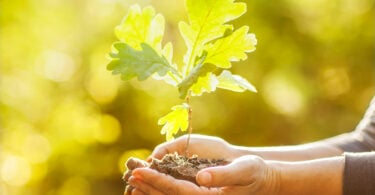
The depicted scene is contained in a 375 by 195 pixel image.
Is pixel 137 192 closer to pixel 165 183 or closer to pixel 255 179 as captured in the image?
pixel 165 183

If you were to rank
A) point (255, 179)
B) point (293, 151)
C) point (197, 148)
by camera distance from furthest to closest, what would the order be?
point (293, 151), point (197, 148), point (255, 179)

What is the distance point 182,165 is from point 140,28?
0.89 ft

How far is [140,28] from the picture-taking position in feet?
3.85

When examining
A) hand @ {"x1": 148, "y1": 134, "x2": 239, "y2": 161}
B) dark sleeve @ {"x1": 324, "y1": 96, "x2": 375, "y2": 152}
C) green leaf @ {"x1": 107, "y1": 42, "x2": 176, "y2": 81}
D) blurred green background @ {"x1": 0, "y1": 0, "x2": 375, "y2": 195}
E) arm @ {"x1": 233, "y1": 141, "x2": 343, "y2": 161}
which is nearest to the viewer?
green leaf @ {"x1": 107, "y1": 42, "x2": 176, "y2": 81}

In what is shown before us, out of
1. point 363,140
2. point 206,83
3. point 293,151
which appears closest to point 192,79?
point 206,83

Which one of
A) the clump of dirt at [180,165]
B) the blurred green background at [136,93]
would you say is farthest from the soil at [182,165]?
the blurred green background at [136,93]

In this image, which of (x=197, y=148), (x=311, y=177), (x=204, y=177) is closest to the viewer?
(x=204, y=177)

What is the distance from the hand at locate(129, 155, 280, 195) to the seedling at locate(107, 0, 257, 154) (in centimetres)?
Answer: 13

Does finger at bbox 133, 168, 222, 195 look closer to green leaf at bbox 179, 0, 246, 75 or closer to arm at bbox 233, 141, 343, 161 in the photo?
green leaf at bbox 179, 0, 246, 75

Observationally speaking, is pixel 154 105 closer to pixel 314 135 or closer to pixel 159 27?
pixel 314 135

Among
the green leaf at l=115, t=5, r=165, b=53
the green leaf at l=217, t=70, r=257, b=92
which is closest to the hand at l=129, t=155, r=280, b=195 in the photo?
the green leaf at l=217, t=70, r=257, b=92

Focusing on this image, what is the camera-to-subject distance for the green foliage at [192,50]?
3.68 feet

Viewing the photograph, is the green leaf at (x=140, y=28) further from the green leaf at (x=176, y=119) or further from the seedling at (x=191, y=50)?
the green leaf at (x=176, y=119)

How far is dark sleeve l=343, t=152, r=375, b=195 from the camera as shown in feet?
3.84
